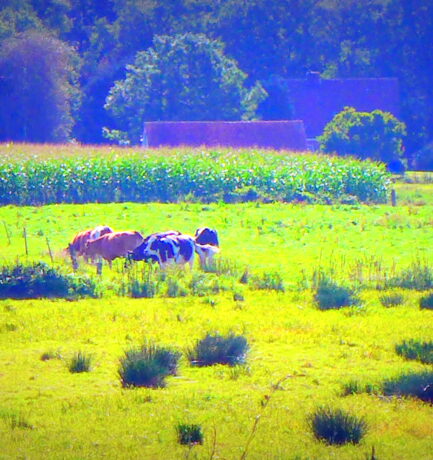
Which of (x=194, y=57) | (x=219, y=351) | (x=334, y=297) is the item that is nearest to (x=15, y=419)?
(x=219, y=351)

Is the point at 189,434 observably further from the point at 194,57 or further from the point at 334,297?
the point at 194,57

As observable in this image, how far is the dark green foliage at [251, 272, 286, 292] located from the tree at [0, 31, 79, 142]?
165ft

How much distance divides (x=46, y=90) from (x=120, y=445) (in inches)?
2387

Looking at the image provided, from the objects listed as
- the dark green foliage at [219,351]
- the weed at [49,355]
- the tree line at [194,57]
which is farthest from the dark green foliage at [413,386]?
the tree line at [194,57]

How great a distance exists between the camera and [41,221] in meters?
29.5

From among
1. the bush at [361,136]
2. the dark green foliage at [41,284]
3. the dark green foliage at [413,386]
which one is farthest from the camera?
the bush at [361,136]

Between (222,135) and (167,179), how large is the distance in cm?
1966

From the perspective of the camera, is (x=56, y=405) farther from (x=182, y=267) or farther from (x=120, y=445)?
(x=182, y=267)

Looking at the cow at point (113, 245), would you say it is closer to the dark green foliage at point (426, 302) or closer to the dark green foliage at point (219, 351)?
the dark green foliage at point (426, 302)

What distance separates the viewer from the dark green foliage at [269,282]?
58.8 ft

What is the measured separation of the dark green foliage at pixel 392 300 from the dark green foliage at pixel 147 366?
19.2 ft

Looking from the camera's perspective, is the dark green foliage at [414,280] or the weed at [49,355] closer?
the weed at [49,355]

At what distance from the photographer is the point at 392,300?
643 inches

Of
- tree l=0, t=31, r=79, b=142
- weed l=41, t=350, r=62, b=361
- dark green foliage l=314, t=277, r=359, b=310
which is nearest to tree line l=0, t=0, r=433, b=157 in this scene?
tree l=0, t=31, r=79, b=142
